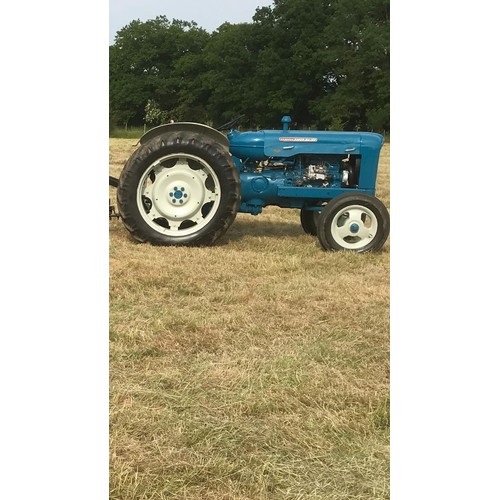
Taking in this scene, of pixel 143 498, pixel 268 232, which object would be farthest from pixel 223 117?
pixel 143 498

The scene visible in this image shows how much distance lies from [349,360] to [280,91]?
43.8 ft

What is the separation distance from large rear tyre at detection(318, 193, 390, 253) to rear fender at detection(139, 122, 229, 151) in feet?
3.36

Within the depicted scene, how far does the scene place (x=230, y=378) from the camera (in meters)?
2.39

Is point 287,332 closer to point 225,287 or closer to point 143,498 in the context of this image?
point 225,287

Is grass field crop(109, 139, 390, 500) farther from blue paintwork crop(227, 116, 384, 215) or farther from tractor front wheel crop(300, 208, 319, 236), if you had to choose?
tractor front wheel crop(300, 208, 319, 236)

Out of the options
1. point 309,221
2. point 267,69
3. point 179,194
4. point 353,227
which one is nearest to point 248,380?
point 353,227

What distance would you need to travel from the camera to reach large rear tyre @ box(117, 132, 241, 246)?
4801mm

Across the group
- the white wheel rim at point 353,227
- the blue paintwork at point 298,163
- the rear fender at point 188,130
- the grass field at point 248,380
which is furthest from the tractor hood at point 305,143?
the grass field at point 248,380

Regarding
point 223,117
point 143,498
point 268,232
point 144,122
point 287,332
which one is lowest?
point 143,498

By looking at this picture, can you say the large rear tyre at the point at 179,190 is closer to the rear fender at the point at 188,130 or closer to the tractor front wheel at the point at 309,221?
the rear fender at the point at 188,130

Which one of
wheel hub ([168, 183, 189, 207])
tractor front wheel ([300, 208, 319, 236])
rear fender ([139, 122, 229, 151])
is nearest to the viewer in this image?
wheel hub ([168, 183, 189, 207])

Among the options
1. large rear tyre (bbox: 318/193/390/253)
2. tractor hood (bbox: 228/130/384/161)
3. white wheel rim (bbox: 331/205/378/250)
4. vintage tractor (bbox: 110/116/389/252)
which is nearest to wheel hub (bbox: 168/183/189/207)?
vintage tractor (bbox: 110/116/389/252)

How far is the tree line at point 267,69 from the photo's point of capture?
18.4 ft

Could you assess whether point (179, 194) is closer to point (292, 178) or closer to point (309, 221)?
point (292, 178)
